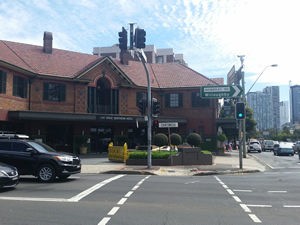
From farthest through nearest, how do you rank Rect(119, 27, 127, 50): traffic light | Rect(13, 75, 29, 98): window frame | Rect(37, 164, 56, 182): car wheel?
1. Rect(13, 75, 29, 98): window frame
2. Rect(119, 27, 127, 50): traffic light
3. Rect(37, 164, 56, 182): car wheel

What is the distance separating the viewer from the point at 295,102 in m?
135

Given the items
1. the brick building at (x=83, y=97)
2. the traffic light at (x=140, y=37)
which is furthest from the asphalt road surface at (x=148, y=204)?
the brick building at (x=83, y=97)

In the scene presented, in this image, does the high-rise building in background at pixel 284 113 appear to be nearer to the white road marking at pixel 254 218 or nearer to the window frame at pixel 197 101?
the window frame at pixel 197 101

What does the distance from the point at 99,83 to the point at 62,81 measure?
4097 mm

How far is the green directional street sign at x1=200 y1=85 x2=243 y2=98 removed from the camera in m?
24.0

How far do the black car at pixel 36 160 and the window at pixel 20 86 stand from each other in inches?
636

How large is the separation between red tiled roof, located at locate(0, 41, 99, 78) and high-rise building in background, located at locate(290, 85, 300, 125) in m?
104

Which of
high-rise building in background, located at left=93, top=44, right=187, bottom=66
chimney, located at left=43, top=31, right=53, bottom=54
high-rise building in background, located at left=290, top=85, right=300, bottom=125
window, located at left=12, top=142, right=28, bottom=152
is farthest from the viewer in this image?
high-rise building in background, located at left=290, top=85, right=300, bottom=125

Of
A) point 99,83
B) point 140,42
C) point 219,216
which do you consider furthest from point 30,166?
point 99,83

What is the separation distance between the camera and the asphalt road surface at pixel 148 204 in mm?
8562

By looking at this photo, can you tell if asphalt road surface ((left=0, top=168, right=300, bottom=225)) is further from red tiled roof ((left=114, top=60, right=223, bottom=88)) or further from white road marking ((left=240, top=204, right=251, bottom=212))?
red tiled roof ((left=114, top=60, right=223, bottom=88))

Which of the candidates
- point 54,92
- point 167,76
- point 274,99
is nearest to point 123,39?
point 54,92

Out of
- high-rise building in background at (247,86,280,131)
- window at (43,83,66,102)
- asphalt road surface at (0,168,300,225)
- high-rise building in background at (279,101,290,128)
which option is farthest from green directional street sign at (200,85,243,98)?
high-rise building in background at (279,101,290,128)

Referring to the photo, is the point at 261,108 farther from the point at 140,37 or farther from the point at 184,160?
the point at 140,37
